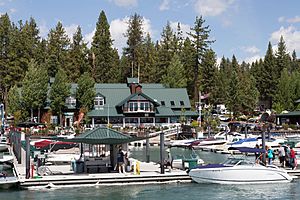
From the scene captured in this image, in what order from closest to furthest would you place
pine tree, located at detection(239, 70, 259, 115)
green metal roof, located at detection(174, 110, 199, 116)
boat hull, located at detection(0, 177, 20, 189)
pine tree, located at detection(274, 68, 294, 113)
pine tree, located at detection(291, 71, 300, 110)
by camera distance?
boat hull, located at detection(0, 177, 20, 189), green metal roof, located at detection(174, 110, 199, 116), pine tree, located at detection(274, 68, 294, 113), pine tree, located at detection(291, 71, 300, 110), pine tree, located at detection(239, 70, 259, 115)

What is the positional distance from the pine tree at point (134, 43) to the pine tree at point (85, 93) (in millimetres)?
23682

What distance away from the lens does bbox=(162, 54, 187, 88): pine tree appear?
8775 cm

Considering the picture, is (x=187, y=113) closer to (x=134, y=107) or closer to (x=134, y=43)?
(x=134, y=107)

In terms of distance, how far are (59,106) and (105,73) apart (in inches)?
874

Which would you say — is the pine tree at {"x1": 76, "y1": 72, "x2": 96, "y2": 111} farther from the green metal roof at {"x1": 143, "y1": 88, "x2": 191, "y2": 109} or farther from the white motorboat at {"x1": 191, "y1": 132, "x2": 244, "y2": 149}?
the white motorboat at {"x1": 191, "y1": 132, "x2": 244, "y2": 149}

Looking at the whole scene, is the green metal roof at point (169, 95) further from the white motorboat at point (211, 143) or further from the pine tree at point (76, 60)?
the white motorboat at point (211, 143)

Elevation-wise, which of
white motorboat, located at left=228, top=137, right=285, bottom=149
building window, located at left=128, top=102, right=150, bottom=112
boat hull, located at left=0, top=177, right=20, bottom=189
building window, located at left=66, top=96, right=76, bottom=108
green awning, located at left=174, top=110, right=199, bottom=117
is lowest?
boat hull, located at left=0, top=177, right=20, bottom=189

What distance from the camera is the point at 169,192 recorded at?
24.8 m

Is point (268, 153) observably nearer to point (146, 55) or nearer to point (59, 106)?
point (59, 106)

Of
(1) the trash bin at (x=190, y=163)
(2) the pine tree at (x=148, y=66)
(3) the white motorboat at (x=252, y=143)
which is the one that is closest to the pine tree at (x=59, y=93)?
(2) the pine tree at (x=148, y=66)

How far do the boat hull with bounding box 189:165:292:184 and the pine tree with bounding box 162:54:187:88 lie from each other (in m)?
61.1

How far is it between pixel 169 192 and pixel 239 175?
4375 millimetres

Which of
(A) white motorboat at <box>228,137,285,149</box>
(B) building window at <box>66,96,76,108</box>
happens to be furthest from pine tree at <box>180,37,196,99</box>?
(A) white motorboat at <box>228,137,285,149</box>

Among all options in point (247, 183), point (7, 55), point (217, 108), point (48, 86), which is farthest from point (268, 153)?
point (217, 108)
